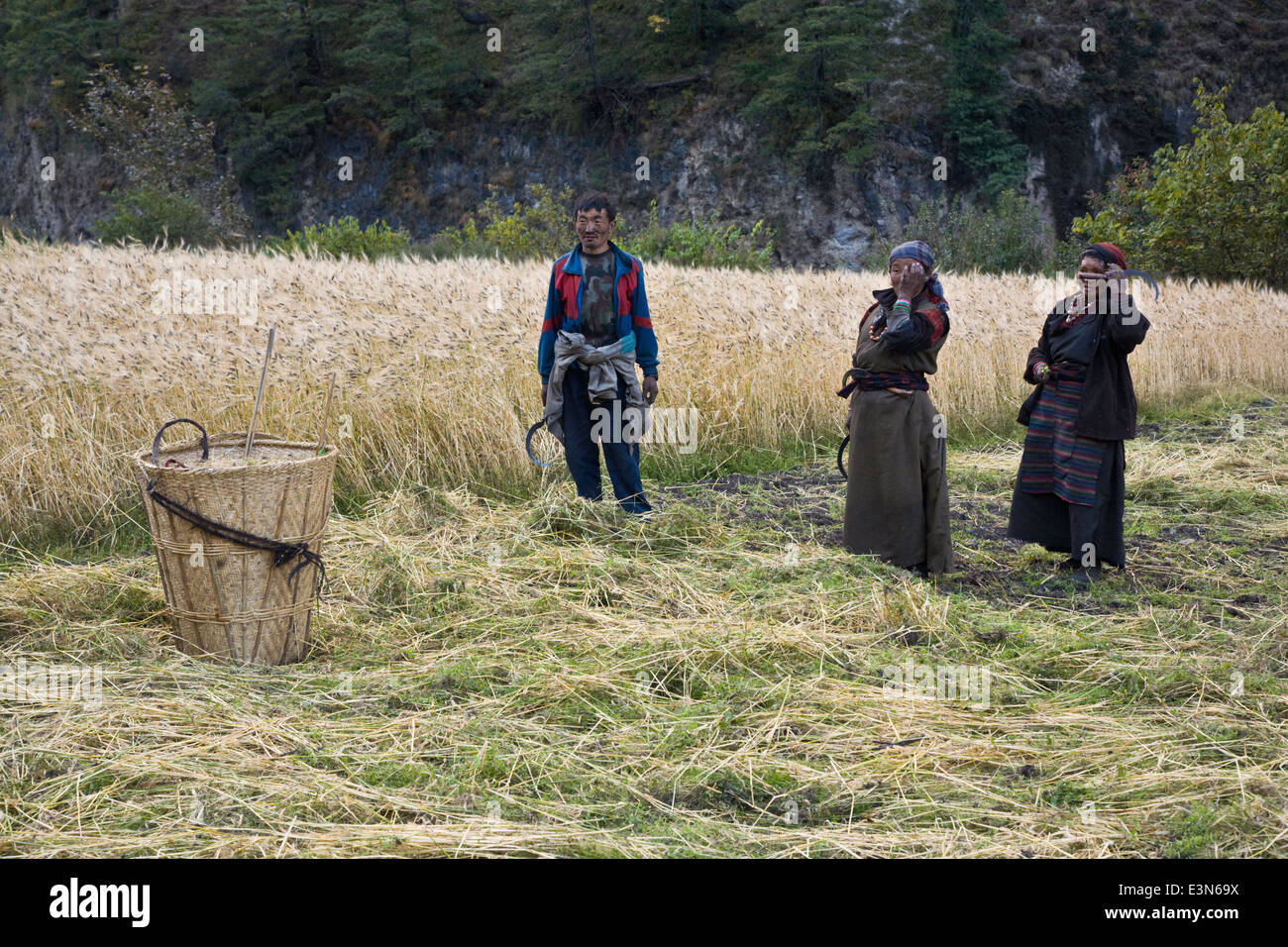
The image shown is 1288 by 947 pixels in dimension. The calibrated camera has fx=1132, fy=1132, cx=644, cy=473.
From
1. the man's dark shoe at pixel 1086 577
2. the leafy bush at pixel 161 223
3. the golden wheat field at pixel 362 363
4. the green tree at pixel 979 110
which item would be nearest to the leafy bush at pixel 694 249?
the green tree at pixel 979 110

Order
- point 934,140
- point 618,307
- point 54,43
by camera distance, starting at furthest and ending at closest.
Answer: point 54,43 < point 934,140 < point 618,307

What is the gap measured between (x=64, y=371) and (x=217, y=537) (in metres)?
3.21

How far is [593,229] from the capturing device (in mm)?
5430

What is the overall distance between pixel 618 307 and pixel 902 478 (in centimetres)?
160

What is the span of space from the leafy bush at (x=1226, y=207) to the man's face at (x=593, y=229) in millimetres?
15390

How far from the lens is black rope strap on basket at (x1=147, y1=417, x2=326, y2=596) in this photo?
3725mm

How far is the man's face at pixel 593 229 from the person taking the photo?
5398 mm

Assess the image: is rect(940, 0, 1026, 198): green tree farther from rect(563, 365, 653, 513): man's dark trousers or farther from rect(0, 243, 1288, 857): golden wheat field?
rect(563, 365, 653, 513): man's dark trousers

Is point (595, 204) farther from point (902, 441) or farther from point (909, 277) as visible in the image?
point (902, 441)

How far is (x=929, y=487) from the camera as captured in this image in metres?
5.24

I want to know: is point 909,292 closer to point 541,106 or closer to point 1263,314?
point 1263,314

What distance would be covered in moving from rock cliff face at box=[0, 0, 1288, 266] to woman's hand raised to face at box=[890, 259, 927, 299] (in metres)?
23.1

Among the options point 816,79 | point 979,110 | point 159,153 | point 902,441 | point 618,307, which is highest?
point 816,79

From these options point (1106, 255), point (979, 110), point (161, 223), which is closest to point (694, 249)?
point (161, 223)
